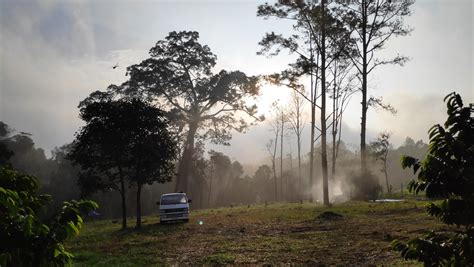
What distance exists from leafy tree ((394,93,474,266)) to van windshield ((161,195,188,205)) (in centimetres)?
2409

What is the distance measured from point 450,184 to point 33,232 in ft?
12.6

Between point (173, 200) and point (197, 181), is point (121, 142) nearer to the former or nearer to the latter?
point (173, 200)

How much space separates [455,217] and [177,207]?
24.0 m

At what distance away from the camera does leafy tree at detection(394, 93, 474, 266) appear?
12.8 ft

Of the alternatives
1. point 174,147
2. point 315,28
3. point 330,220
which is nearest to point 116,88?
point 174,147

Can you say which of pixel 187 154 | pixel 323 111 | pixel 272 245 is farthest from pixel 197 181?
pixel 272 245

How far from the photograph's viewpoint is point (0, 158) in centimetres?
3378

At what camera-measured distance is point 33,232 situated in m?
3.74

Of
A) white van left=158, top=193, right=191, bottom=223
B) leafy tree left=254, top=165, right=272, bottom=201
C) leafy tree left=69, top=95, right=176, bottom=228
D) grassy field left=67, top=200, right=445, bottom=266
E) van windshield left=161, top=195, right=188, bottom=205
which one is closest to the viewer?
grassy field left=67, top=200, right=445, bottom=266

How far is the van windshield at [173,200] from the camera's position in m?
27.3

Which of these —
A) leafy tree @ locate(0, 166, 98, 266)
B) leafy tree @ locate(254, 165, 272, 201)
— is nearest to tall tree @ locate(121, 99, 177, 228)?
leafy tree @ locate(0, 166, 98, 266)

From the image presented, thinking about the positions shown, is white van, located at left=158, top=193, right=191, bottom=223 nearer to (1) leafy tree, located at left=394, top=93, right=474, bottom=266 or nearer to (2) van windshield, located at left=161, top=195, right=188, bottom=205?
(2) van windshield, located at left=161, top=195, right=188, bottom=205

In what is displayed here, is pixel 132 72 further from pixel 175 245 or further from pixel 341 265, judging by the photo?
pixel 341 265

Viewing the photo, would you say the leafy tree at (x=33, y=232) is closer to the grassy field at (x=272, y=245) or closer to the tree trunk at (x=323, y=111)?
the grassy field at (x=272, y=245)
